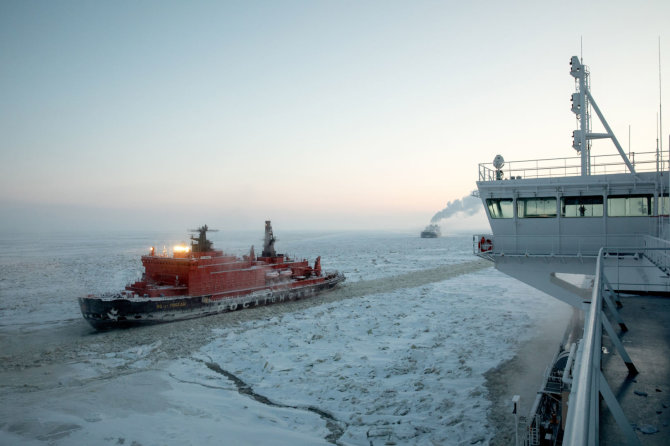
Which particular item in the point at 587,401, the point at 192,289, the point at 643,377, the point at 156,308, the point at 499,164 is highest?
the point at 499,164

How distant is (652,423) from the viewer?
3.92 metres

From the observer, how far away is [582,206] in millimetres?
17156

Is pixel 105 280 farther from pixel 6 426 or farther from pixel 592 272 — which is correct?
pixel 592 272

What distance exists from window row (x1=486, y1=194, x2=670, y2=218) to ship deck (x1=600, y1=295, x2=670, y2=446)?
10.4 metres

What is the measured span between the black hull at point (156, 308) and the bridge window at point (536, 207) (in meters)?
17.3

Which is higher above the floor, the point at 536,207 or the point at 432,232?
the point at 536,207

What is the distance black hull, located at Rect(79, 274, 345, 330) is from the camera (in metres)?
20.1

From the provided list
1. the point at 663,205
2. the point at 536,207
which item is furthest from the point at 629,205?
the point at 536,207

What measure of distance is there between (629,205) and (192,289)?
22914 mm

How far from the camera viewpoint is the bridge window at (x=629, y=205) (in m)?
16.3

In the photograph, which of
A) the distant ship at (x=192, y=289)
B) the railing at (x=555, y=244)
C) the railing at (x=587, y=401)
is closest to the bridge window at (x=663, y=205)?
the railing at (x=555, y=244)

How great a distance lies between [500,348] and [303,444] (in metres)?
9.96

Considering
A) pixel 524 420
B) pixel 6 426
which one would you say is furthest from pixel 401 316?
pixel 6 426

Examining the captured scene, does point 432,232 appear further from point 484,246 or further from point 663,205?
point 663,205
